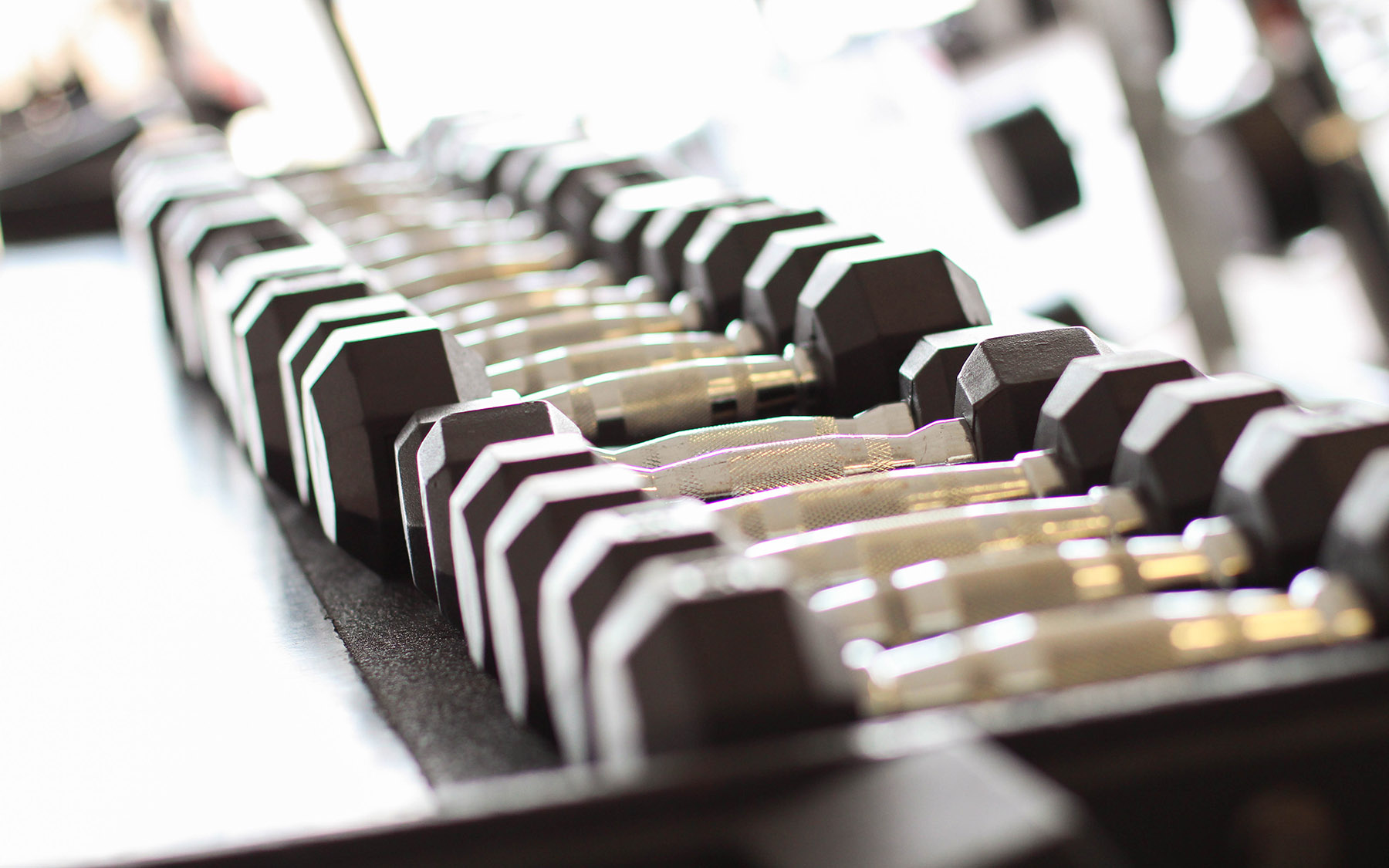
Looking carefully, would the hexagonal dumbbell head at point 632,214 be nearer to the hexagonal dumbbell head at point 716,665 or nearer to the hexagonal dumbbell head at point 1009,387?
the hexagonal dumbbell head at point 1009,387

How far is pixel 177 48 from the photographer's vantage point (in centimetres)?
307

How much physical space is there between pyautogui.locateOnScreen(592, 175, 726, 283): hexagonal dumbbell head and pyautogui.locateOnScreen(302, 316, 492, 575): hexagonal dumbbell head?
33cm

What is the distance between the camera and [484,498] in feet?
1.24

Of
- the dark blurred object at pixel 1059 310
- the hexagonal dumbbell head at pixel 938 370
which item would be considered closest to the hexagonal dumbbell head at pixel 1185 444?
the hexagonal dumbbell head at pixel 938 370

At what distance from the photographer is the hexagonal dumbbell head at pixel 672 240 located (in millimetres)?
770

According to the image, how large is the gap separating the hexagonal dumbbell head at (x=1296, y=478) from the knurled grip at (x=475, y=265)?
0.55m

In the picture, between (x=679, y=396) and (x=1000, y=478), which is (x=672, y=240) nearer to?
(x=679, y=396)

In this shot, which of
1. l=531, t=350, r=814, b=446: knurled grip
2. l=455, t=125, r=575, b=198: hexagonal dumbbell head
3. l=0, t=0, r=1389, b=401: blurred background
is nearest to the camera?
l=531, t=350, r=814, b=446: knurled grip

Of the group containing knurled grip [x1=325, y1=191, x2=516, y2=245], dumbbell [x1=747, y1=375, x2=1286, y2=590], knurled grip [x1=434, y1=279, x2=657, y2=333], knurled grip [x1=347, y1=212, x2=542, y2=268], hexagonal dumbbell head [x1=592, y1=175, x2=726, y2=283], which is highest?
knurled grip [x1=325, y1=191, x2=516, y2=245]

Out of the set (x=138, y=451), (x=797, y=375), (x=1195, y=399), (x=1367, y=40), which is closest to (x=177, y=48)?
(x=1367, y=40)

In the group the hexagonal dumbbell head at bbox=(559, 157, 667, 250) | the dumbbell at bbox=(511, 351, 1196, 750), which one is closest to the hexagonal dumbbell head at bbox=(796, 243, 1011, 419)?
the dumbbell at bbox=(511, 351, 1196, 750)

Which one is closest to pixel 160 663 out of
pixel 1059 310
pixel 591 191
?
pixel 591 191

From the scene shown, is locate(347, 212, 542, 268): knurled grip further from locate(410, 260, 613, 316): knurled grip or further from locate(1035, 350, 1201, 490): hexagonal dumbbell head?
locate(1035, 350, 1201, 490): hexagonal dumbbell head

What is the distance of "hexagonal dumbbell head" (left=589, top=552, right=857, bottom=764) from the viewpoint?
252mm
